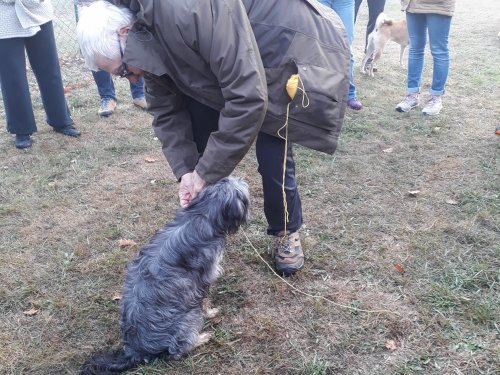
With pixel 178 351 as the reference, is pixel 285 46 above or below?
above

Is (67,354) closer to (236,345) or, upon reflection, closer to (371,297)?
(236,345)

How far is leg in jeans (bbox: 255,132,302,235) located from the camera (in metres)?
2.47

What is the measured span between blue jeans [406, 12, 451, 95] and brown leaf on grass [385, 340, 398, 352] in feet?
11.6

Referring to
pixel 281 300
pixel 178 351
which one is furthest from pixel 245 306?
pixel 178 351

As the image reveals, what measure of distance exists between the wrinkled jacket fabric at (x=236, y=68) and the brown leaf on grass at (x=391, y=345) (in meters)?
1.03

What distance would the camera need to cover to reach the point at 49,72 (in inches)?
185

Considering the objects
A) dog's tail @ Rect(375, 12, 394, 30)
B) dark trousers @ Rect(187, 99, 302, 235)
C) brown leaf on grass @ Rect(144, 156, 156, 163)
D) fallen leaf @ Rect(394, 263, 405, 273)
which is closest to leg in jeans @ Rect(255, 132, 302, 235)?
dark trousers @ Rect(187, 99, 302, 235)

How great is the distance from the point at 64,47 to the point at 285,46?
677 centimetres

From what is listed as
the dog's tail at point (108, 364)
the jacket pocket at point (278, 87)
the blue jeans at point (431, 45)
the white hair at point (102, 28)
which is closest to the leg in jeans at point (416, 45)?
the blue jeans at point (431, 45)

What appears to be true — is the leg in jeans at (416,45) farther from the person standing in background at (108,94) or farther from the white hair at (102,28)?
the white hair at (102,28)

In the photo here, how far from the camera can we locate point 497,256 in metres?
2.91

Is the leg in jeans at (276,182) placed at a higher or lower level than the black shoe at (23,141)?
higher

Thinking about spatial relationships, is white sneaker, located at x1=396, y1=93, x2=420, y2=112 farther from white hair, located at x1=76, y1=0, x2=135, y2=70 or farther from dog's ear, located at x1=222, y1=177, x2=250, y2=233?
white hair, located at x1=76, y1=0, x2=135, y2=70

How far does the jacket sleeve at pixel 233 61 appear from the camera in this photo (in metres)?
1.81
